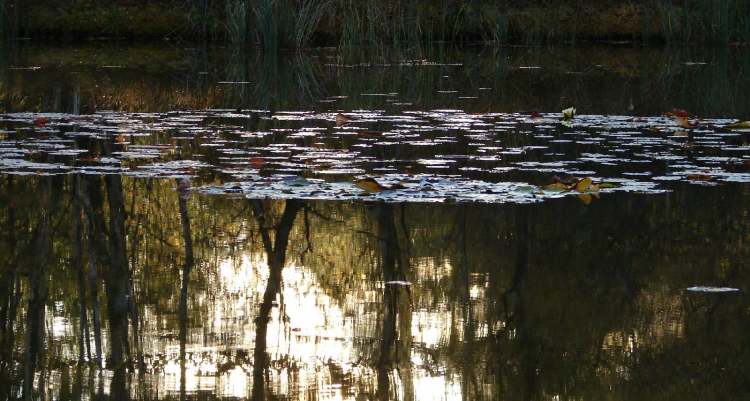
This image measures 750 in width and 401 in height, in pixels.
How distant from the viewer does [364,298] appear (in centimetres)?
384

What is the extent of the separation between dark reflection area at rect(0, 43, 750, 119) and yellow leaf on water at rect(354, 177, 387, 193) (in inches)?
163

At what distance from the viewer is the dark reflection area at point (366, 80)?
10.2 meters

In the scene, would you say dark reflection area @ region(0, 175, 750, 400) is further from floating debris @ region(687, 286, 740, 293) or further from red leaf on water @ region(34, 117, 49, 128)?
red leaf on water @ region(34, 117, 49, 128)

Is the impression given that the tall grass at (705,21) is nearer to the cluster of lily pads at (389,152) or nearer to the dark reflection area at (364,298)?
the cluster of lily pads at (389,152)

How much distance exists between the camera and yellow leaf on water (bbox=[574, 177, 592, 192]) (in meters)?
5.65

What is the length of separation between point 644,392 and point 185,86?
908 centimetres

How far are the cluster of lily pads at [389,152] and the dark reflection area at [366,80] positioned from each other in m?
0.95

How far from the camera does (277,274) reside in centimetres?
411

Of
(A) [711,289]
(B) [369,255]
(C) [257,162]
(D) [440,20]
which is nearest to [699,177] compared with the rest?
(C) [257,162]

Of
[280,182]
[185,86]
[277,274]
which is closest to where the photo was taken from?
[277,274]

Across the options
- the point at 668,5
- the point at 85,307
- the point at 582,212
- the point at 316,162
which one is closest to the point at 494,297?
the point at 85,307

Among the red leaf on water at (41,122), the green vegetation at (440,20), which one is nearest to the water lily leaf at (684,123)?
the red leaf on water at (41,122)

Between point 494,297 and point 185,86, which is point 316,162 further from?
point 185,86

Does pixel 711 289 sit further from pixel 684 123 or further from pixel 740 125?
pixel 740 125
